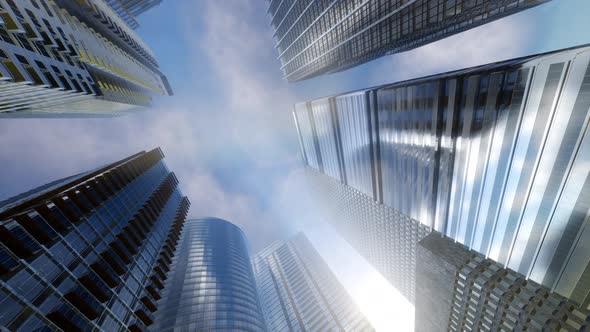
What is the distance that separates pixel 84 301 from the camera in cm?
2111

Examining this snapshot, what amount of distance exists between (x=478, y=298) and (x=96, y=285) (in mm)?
71075

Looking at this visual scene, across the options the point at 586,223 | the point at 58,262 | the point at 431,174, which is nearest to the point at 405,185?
the point at 431,174

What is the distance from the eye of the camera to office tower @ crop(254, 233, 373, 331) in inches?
3952

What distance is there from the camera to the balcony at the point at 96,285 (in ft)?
73.9

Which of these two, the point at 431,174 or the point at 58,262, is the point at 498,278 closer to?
the point at 431,174

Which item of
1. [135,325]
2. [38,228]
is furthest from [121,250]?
[38,228]

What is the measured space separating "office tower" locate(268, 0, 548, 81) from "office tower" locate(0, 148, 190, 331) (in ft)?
270

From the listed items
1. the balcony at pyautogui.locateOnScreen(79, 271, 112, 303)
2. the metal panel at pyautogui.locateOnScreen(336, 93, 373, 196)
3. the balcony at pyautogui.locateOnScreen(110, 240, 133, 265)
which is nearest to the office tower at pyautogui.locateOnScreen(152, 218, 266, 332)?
the balcony at pyautogui.locateOnScreen(110, 240, 133, 265)

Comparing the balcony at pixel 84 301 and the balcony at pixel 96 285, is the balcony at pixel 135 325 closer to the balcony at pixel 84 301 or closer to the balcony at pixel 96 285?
the balcony at pixel 96 285

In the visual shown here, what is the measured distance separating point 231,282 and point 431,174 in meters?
71.5

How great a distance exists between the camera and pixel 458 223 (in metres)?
36.3

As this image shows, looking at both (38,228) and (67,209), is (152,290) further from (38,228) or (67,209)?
(38,228)

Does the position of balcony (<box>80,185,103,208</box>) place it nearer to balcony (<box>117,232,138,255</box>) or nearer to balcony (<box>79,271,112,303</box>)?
balcony (<box>117,232,138,255</box>)

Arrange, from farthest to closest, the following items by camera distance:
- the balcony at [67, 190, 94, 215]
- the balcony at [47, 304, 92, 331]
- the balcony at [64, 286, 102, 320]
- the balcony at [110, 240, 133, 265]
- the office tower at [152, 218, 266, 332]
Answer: the office tower at [152, 218, 266, 332], the balcony at [110, 240, 133, 265], the balcony at [67, 190, 94, 215], the balcony at [64, 286, 102, 320], the balcony at [47, 304, 92, 331]
